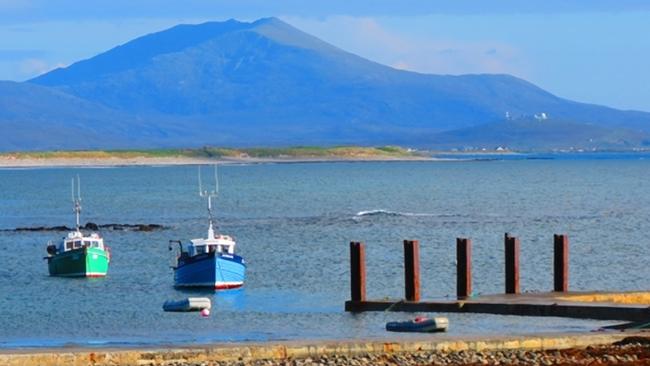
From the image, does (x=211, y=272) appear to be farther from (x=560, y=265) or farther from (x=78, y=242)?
(x=560, y=265)

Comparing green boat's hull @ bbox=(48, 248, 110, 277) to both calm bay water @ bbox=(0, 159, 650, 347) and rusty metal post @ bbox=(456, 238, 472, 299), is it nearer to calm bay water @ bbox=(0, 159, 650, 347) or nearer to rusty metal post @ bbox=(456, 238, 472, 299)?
calm bay water @ bbox=(0, 159, 650, 347)

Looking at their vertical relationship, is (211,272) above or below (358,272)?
below

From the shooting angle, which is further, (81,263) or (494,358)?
(81,263)

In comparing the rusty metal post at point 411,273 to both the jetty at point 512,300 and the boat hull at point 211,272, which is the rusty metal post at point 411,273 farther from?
the boat hull at point 211,272

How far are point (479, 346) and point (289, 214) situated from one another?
7202 cm

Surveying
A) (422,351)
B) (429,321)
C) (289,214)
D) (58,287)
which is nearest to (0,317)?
(58,287)

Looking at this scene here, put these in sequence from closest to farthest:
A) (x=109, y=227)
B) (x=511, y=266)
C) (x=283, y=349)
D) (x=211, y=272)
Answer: (x=283, y=349) < (x=511, y=266) < (x=211, y=272) < (x=109, y=227)

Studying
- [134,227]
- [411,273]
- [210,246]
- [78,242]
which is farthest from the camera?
[134,227]

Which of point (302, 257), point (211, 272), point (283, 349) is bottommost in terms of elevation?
point (302, 257)

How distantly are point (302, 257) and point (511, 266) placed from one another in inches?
913

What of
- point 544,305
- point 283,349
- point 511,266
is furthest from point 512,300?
point 283,349

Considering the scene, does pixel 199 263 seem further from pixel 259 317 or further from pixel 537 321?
pixel 537 321

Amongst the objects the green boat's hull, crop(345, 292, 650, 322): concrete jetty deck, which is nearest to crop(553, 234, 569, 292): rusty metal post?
crop(345, 292, 650, 322): concrete jetty deck

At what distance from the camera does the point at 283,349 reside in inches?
1151
